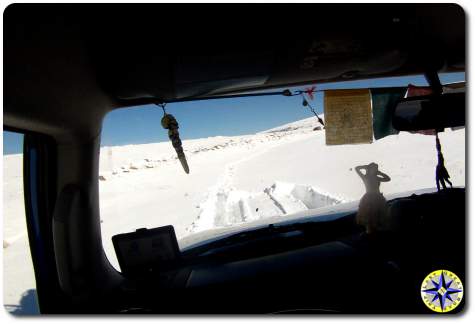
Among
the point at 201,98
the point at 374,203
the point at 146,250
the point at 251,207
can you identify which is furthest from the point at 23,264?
the point at 251,207

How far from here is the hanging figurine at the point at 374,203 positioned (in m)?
2.74

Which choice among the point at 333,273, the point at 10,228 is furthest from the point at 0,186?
the point at 333,273

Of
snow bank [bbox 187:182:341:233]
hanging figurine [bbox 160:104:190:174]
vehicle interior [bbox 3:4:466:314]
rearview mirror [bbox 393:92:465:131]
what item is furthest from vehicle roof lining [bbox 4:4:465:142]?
snow bank [bbox 187:182:341:233]

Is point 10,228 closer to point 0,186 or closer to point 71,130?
point 71,130

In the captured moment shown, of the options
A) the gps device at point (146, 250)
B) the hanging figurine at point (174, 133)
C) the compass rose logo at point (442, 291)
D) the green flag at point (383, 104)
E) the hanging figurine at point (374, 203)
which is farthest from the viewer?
the green flag at point (383, 104)

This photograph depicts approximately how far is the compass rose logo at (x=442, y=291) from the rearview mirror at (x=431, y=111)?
1.14 metres

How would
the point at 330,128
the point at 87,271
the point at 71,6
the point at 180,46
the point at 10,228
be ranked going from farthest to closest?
the point at 10,228 < the point at 330,128 < the point at 87,271 < the point at 180,46 < the point at 71,6

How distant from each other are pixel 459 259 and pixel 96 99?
2959 millimetres

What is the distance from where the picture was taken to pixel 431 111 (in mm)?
2449

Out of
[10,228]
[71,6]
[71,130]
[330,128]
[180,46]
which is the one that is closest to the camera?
[71,6]

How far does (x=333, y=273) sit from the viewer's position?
7.97 ft

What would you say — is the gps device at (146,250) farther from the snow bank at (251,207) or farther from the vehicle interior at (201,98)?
the snow bank at (251,207)

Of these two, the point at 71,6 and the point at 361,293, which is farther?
the point at 361,293

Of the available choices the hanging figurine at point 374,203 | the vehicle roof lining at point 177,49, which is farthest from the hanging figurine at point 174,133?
the hanging figurine at point 374,203
